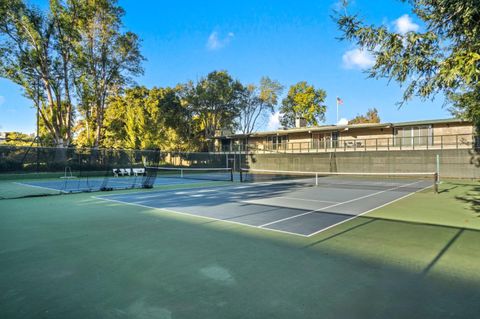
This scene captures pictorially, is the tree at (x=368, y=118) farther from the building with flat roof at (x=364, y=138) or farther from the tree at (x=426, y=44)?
the tree at (x=426, y=44)

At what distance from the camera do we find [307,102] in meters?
49.7

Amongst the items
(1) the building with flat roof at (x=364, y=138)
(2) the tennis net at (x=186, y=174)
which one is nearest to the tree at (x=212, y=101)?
(1) the building with flat roof at (x=364, y=138)

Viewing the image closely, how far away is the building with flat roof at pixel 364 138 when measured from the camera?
2622 cm

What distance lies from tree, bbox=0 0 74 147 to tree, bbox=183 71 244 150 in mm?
16674

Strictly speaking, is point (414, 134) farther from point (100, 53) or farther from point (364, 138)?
point (100, 53)

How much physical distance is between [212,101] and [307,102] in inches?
682

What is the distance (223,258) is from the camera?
15.8ft

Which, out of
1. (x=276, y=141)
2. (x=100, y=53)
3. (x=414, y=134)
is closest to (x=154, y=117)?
(x=100, y=53)

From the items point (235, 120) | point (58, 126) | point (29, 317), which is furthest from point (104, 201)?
point (235, 120)

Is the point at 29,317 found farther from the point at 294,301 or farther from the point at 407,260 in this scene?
the point at 407,260

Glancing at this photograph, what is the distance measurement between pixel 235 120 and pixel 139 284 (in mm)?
47010

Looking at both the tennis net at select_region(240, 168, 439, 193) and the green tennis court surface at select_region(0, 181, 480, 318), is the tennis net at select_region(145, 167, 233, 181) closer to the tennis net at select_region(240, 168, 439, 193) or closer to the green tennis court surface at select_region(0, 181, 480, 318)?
the tennis net at select_region(240, 168, 439, 193)

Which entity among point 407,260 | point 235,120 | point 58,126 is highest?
point 235,120

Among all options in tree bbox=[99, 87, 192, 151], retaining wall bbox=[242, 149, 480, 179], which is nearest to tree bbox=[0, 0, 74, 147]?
tree bbox=[99, 87, 192, 151]
